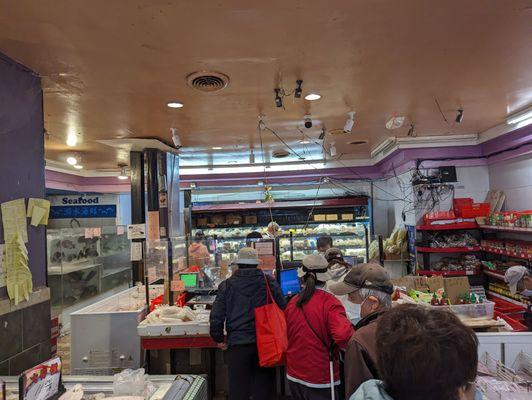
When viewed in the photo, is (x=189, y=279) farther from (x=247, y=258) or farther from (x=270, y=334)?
(x=270, y=334)

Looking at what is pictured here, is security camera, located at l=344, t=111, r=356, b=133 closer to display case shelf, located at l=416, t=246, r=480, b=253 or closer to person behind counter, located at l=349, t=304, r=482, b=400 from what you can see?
display case shelf, located at l=416, t=246, r=480, b=253

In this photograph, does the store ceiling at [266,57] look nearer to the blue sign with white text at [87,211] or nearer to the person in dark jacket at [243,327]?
the person in dark jacket at [243,327]

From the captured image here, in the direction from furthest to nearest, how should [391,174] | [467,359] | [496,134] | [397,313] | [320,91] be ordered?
[391,174] < [496,134] < [320,91] < [397,313] < [467,359]

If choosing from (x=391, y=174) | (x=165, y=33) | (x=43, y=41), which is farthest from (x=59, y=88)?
(x=391, y=174)

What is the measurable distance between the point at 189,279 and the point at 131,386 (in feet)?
9.13

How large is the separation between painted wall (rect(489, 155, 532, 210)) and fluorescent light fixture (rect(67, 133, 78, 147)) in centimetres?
696

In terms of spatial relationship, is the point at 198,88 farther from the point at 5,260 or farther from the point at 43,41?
the point at 5,260

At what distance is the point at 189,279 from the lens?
474cm

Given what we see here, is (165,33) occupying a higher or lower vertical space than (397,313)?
higher

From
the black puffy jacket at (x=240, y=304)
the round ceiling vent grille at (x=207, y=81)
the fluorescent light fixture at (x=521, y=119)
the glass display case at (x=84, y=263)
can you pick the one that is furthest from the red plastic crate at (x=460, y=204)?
the glass display case at (x=84, y=263)

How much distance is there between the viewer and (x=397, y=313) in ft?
4.10

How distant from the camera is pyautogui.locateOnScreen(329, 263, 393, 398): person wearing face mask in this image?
170cm

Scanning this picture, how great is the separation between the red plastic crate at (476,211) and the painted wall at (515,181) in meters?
0.31

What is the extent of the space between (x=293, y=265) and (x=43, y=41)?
156 inches
